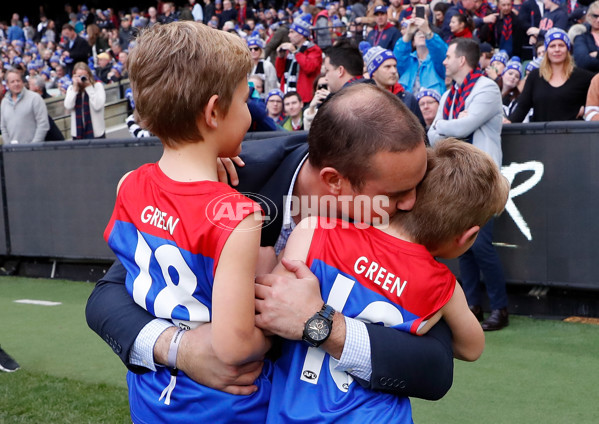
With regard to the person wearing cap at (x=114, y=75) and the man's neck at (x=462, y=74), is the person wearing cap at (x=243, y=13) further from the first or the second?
the man's neck at (x=462, y=74)

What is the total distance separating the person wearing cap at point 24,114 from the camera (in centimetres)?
999

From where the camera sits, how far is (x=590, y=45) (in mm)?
8695

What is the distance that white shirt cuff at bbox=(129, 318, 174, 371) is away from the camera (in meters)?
1.74

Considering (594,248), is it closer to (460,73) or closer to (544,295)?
(544,295)

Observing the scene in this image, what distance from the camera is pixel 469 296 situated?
5.73m

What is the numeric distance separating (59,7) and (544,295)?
2902 cm

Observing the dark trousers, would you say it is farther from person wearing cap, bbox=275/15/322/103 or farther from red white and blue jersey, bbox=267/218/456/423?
person wearing cap, bbox=275/15/322/103

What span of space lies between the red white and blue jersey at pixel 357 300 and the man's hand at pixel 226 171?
305mm

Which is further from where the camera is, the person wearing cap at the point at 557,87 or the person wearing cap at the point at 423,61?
the person wearing cap at the point at 423,61

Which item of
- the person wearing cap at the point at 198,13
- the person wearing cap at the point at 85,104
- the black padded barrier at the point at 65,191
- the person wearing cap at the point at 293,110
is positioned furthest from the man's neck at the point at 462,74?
the person wearing cap at the point at 198,13

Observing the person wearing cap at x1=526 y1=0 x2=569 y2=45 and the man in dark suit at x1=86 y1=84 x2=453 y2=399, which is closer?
the man in dark suit at x1=86 y1=84 x2=453 y2=399

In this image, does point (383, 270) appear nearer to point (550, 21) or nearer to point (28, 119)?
point (28, 119)

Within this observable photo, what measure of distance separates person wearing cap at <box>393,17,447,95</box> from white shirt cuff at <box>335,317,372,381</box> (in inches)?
279

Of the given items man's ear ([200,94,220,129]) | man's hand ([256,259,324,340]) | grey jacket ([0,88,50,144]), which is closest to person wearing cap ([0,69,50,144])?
grey jacket ([0,88,50,144])
